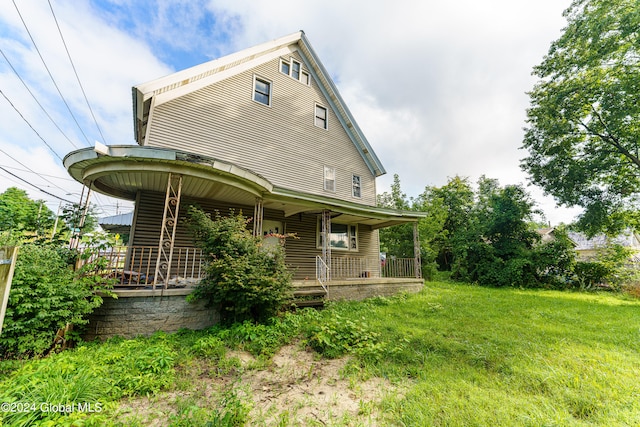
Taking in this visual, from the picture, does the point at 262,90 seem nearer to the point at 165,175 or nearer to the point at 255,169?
the point at 255,169

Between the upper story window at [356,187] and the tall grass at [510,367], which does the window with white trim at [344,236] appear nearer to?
the upper story window at [356,187]

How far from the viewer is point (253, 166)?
9.29 m

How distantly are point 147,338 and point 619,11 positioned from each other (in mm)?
21066

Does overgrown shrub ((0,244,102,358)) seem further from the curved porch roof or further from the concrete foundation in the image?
the curved porch roof

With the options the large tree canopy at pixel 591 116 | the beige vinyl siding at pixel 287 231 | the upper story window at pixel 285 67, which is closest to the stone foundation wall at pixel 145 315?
the beige vinyl siding at pixel 287 231

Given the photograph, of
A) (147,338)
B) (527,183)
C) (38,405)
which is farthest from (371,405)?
(527,183)

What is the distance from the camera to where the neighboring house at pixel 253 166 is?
567 centimetres

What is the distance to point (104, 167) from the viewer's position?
5238 mm

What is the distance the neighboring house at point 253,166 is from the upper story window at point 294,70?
0.15ft

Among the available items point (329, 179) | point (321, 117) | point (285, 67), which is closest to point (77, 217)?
point (329, 179)

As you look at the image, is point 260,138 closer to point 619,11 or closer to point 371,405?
point 371,405

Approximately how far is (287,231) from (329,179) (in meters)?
3.25

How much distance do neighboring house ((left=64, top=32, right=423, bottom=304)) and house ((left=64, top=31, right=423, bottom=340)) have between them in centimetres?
4

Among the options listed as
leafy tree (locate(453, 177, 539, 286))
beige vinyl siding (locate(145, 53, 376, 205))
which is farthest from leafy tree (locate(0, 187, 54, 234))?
leafy tree (locate(453, 177, 539, 286))
